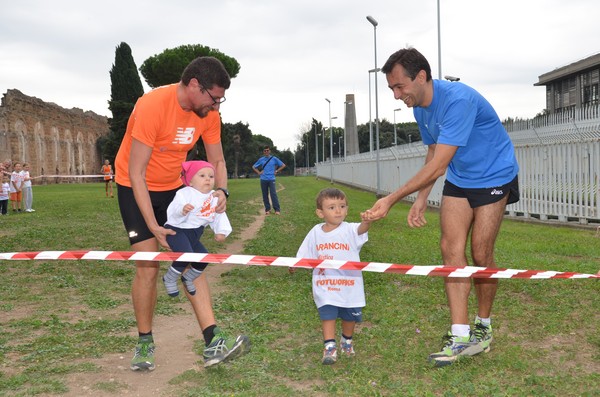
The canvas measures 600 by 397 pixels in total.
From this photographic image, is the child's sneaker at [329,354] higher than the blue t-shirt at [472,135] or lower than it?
lower

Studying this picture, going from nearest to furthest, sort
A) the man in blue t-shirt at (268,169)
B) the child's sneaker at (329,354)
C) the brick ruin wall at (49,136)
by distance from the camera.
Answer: the child's sneaker at (329,354) < the man in blue t-shirt at (268,169) < the brick ruin wall at (49,136)

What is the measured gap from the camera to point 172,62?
57594 millimetres

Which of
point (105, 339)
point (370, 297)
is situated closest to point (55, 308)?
point (105, 339)

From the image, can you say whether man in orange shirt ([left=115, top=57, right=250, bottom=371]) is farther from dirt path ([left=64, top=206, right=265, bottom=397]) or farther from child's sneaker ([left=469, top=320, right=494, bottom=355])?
child's sneaker ([left=469, top=320, right=494, bottom=355])

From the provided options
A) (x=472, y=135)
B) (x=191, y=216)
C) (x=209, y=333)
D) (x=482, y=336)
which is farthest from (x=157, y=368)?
(x=472, y=135)

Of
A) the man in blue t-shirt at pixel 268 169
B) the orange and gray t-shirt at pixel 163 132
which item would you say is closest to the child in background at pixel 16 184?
the man in blue t-shirt at pixel 268 169

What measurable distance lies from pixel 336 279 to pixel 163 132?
1.53 meters

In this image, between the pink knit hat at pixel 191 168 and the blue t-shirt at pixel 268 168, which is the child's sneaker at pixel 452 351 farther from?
the blue t-shirt at pixel 268 168

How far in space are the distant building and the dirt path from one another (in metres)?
58.6

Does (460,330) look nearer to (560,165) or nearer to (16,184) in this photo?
(560,165)

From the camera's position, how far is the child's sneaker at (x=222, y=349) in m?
4.18

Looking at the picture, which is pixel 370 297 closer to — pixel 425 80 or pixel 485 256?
pixel 485 256

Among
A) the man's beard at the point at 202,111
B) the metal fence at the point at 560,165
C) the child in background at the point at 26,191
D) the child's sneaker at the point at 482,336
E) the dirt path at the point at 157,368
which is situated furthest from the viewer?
the child in background at the point at 26,191

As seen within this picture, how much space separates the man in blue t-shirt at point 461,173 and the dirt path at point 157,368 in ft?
5.47
